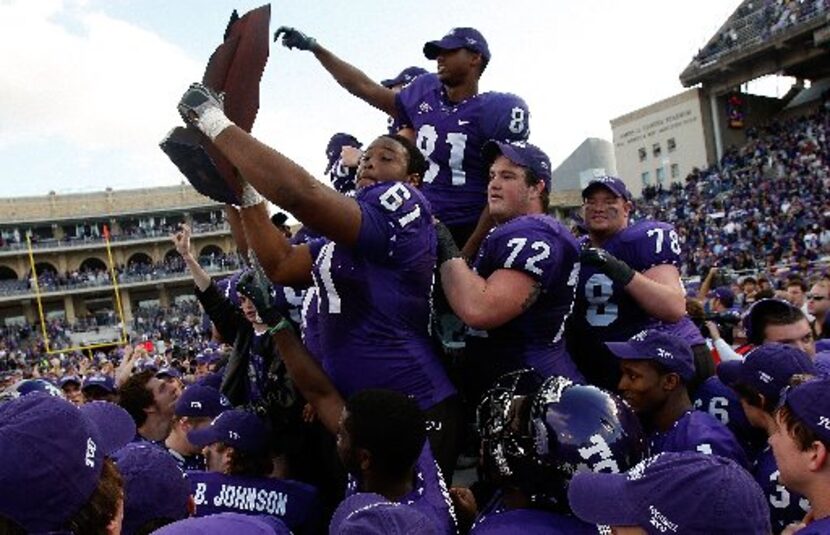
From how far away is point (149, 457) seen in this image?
2049mm

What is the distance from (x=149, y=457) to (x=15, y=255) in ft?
197

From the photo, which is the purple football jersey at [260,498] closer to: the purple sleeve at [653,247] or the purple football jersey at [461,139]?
the purple football jersey at [461,139]

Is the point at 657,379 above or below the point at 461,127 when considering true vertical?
below

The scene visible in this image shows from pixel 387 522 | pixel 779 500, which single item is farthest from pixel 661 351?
pixel 387 522

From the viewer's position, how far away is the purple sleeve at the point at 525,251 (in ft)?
8.68

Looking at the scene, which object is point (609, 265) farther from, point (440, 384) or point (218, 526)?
point (218, 526)

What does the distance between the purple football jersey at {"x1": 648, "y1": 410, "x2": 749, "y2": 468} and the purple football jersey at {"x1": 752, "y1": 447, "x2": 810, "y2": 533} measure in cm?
8

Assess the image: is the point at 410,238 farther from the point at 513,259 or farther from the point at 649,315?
the point at 649,315

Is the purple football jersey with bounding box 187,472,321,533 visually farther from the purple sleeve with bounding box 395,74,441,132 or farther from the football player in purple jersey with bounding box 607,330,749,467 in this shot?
the purple sleeve with bounding box 395,74,441,132

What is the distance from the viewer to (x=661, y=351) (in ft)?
10.4

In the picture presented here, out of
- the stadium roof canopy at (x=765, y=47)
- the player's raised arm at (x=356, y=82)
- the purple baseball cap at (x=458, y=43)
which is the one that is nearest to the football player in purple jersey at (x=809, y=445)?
the purple baseball cap at (x=458, y=43)

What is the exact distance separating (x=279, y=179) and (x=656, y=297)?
70.3 inches

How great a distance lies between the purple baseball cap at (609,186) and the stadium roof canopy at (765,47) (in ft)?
104

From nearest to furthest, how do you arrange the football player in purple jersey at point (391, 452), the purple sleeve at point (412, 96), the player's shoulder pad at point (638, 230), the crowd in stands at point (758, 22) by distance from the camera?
the football player in purple jersey at point (391, 452), the player's shoulder pad at point (638, 230), the purple sleeve at point (412, 96), the crowd in stands at point (758, 22)
